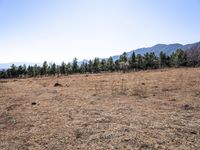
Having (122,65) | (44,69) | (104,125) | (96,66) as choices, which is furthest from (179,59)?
(104,125)

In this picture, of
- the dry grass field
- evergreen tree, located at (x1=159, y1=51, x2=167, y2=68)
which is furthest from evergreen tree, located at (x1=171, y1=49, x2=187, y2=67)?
the dry grass field

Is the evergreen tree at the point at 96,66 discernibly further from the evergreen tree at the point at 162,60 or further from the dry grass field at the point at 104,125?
the dry grass field at the point at 104,125

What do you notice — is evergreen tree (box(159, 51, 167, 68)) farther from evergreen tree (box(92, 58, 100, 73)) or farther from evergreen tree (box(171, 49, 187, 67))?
evergreen tree (box(92, 58, 100, 73))

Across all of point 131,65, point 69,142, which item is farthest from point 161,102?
point 131,65

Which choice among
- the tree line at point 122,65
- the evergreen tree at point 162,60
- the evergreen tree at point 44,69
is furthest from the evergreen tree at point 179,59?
the evergreen tree at point 44,69

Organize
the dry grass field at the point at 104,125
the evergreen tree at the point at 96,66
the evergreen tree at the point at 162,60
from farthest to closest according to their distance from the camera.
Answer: the evergreen tree at the point at 96,66
the evergreen tree at the point at 162,60
the dry grass field at the point at 104,125

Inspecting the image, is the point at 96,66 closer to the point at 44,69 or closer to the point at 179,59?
the point at 44,69

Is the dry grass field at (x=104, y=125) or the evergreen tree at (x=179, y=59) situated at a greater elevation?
the evergreen tree at (x=179, y=59)

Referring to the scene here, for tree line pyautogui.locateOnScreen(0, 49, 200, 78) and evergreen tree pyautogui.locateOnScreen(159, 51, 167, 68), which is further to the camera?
evergreen tree pyautogui.locateOnScreen(159, 51, 167, 68)

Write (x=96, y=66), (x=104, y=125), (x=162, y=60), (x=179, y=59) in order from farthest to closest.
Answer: (x=96, y=66) → (x=162, y=60) → (x=179, y=59) → (x=104, y=125)

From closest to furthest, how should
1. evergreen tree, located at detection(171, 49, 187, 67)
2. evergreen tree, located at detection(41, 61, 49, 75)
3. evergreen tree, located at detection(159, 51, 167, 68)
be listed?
evergreen tree, located at detection(171, 49, 187, 67)
evergreen tree, located at detection(159, 51, 167, 68)
evergreen tree, located at detection(41, 61, 49, 75)

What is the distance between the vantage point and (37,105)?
1708 centimetres

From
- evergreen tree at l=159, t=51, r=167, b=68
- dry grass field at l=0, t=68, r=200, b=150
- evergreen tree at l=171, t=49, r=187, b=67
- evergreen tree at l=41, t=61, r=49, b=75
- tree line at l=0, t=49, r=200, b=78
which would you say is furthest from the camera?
evergreen tree at l=41, t=61, r=49, b=75

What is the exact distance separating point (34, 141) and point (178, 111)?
7.74 m
